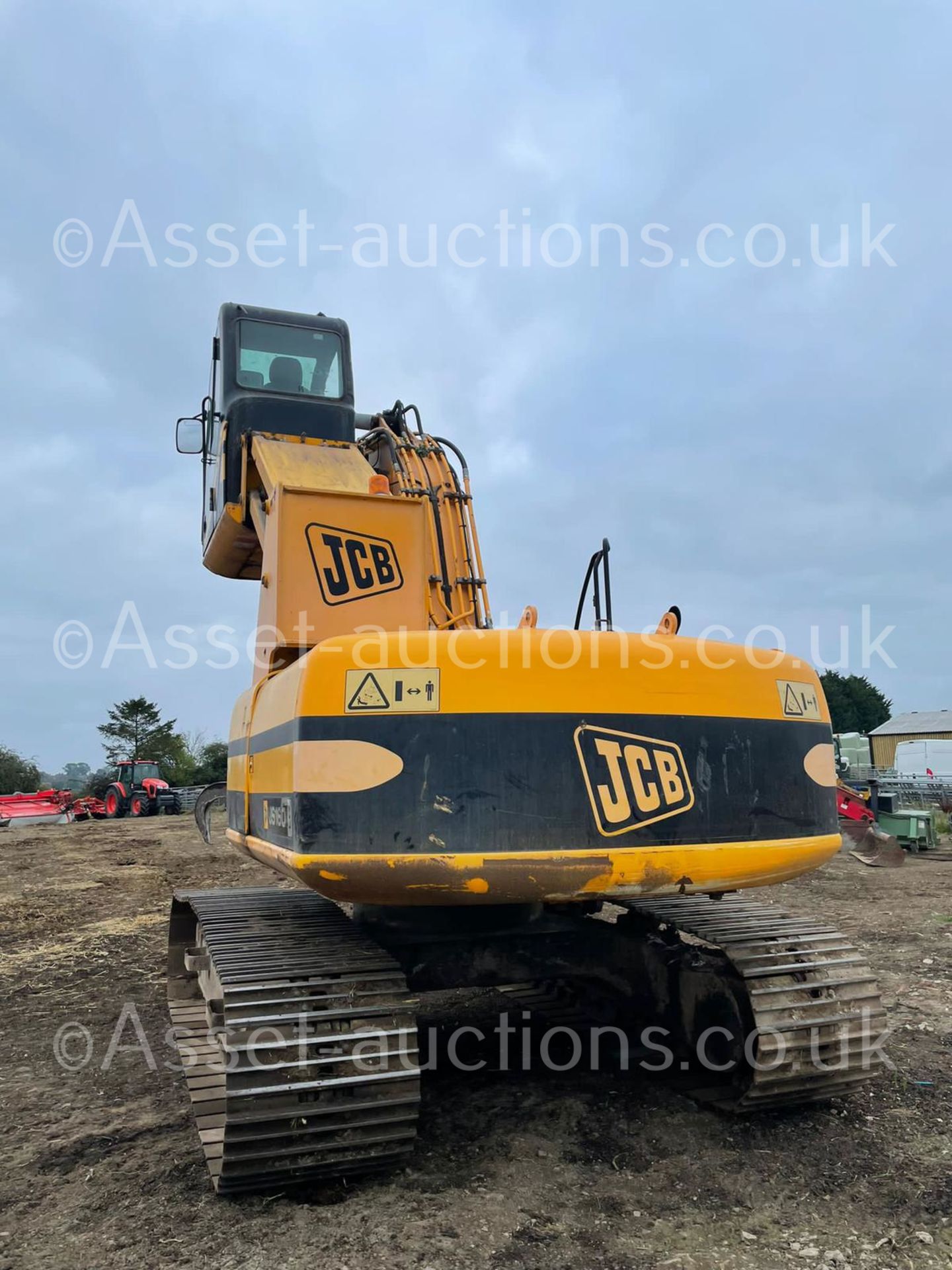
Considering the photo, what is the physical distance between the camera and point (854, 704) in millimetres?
74375

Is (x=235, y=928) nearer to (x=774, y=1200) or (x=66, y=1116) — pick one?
(x=66, y=1116)

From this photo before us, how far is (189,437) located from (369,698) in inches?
116

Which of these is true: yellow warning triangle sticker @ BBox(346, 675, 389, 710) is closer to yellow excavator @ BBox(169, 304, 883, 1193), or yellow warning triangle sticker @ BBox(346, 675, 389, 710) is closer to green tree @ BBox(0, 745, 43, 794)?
yellow excavator @ BBox(169, 304, 883, 1193)

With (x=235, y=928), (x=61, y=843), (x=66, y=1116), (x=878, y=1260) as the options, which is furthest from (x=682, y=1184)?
(x=61, y=843)

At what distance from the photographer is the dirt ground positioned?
2.77m

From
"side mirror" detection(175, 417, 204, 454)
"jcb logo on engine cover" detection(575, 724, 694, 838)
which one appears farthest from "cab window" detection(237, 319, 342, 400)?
"jcb logo on engine cover" detection(575, 724, 694, 838)

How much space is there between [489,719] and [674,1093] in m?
2.08

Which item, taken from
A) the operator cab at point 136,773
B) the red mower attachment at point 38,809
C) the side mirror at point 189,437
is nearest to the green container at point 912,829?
the side mirror at point 189,437

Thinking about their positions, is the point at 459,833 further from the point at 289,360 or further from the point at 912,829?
the point at 912,829

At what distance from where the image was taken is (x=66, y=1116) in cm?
393

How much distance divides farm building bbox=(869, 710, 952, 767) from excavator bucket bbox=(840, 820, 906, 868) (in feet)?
124

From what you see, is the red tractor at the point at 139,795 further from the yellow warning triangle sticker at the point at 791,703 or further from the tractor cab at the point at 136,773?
the yellow warning triangle sticker at the point at 791,703

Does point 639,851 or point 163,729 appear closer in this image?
point 639,851

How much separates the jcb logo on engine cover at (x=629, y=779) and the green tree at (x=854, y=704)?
244ft
